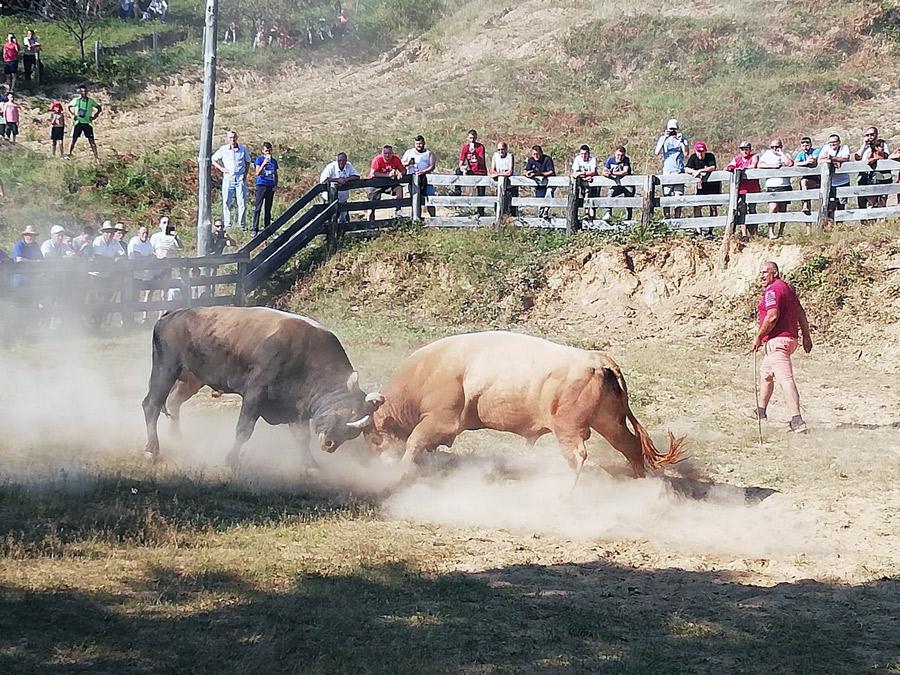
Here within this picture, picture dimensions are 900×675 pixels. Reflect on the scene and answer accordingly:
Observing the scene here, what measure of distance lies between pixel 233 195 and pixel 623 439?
48.9 feet

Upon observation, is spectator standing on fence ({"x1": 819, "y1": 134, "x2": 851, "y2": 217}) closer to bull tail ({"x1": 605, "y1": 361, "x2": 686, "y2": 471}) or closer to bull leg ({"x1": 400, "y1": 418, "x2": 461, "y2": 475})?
bull tail ({"x1": 605, "y1": 361, "x2": 686, "y2": 471})

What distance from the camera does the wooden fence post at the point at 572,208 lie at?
71.3 ft

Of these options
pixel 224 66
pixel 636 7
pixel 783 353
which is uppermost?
pixel 636 7

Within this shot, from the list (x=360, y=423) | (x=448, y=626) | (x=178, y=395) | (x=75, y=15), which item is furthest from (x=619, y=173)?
(x=75, y=15)

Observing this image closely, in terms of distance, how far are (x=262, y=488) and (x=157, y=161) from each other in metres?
21.3

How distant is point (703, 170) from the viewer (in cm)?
2050

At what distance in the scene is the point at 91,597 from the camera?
283 inches

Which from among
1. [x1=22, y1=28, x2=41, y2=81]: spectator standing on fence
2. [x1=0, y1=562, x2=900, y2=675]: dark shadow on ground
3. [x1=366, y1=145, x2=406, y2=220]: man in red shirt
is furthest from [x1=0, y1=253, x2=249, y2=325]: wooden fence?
[x1=22, y1=28, x2=41, y2=81]: spectator standing on fence

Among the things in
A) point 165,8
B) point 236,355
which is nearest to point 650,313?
point 236,355

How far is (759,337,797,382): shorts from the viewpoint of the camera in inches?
528

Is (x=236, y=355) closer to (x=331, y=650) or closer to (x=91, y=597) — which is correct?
(x=91, y=597)

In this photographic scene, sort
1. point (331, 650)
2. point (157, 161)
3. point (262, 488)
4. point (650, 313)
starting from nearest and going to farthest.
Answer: point (331, 650), point (262, 488), point (650, 313), point (157, 161)

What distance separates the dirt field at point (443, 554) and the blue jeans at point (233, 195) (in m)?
9.82

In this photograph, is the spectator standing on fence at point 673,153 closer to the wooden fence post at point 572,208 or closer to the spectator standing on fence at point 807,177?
the wooden fence post at point 572,208
